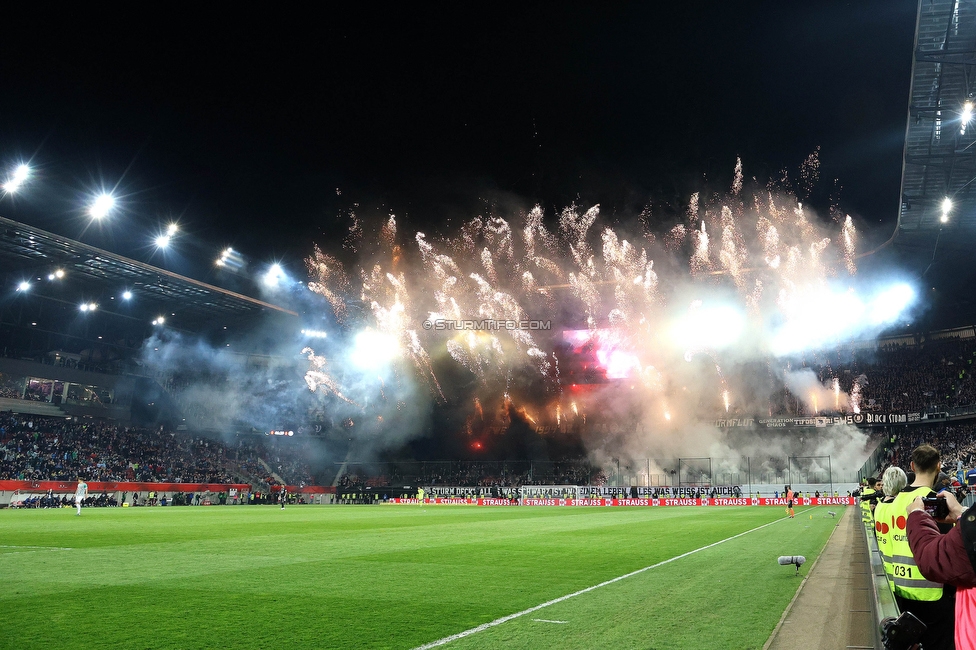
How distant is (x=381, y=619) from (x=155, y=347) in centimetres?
6236

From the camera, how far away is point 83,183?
38.2 metres

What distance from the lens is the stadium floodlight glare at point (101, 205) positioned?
128 ft

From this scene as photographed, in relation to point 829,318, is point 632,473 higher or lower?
lower

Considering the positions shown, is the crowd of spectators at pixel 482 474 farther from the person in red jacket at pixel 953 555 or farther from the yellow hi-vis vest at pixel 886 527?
the person in red jacket at pixel 953 555

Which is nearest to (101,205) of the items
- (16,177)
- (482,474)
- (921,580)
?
(16,177)

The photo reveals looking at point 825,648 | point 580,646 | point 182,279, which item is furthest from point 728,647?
point 182,279

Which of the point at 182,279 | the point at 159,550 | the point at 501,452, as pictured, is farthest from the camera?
the point at 501,452

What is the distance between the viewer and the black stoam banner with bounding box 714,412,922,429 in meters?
58.2

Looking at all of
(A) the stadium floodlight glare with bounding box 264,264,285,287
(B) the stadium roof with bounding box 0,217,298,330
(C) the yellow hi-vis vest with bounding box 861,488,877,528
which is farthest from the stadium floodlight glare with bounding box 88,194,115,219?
(C) the yellow hi-vis vest with bounding box 861,488,877,528

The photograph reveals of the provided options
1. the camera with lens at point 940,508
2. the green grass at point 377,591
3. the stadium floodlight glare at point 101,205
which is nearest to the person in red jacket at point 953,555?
the camera with lens at point 940,508

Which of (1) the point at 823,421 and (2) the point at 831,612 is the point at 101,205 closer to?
(2) the point at 831,612

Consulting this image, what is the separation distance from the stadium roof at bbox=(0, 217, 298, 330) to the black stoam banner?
43.9 m

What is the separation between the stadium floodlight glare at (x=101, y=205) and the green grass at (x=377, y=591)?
2461 centimetres

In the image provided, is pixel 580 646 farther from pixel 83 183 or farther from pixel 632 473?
pixel 632 473
